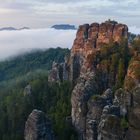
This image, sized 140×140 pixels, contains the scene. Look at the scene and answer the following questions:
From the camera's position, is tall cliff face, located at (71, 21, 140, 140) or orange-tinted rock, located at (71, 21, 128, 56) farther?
orange-tinted rock, located at (71, 21, 128, 56)

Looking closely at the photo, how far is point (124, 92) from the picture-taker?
217 ft

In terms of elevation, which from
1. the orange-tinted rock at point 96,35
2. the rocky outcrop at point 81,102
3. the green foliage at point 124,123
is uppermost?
the orange-tinted rock at point 96,35

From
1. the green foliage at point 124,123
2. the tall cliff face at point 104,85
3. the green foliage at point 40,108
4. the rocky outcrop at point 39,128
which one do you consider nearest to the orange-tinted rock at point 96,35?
the tall cliff face at point 104,85

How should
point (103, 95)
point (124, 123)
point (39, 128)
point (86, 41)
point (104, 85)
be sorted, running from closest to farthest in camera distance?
point (124, 123)
point (39, 128)
point (103, 95)
point (104, 85)
point (86, 41)

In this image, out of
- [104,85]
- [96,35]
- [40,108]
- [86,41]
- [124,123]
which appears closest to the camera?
[124,123]

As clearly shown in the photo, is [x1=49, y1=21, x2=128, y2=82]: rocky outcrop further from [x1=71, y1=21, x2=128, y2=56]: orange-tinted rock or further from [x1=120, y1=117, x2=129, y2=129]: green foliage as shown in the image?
[x1=120, y1=117, x2=129, y2=129]: green foliage

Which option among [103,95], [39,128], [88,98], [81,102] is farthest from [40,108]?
[39,128]

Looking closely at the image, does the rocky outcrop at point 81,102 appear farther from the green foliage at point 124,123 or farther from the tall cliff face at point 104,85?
the green foliage at point 124,123

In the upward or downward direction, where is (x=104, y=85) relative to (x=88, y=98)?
upward

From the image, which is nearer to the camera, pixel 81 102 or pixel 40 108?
pixel 81 102

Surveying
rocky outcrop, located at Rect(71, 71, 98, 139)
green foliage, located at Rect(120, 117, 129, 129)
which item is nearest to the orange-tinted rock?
rocky outcrop, located at Rect(71, 71, 98, 139)

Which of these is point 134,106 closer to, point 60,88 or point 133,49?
point 133,49

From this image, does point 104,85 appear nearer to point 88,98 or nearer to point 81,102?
point 88,98

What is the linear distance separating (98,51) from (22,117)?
64.5 feet
